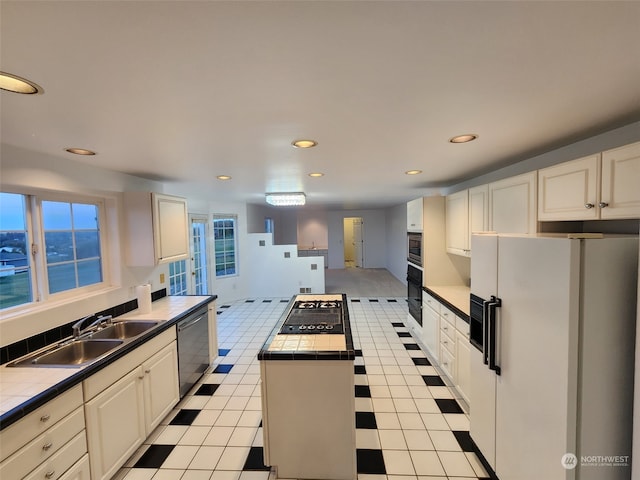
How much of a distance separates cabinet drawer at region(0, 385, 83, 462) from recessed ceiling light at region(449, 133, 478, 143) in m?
2.71

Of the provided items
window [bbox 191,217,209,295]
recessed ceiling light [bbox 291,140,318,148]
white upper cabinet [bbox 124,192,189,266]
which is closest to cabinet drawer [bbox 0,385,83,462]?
white upper cabinet [bbox 124,192,189,266]

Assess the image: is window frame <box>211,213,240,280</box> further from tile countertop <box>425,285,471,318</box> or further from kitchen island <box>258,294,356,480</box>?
kitchen island <box>258,294,356,480</box>

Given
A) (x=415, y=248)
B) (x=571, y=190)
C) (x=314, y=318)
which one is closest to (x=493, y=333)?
(x=571, y=190)

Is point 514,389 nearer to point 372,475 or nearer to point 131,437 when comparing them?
point 372,475

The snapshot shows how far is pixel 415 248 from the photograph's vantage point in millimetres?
4055

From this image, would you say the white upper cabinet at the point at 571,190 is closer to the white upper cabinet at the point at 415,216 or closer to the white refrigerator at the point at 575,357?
the white refrigerator at the point at 575,357

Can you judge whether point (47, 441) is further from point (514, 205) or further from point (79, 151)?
point (514, 205)

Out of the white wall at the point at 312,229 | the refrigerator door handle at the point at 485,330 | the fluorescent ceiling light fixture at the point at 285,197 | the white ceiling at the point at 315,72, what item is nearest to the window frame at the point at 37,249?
the white ceiling at the point at 315,72

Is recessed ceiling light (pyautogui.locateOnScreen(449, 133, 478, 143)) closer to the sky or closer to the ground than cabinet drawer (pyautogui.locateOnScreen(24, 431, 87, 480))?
closer to the sky

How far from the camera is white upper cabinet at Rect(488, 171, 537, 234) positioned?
208 cm

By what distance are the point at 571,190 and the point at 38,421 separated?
3.18m

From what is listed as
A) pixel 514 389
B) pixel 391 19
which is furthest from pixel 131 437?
pixel 391 19

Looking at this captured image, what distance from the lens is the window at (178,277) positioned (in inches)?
181

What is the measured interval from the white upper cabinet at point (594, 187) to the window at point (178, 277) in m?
4.76
